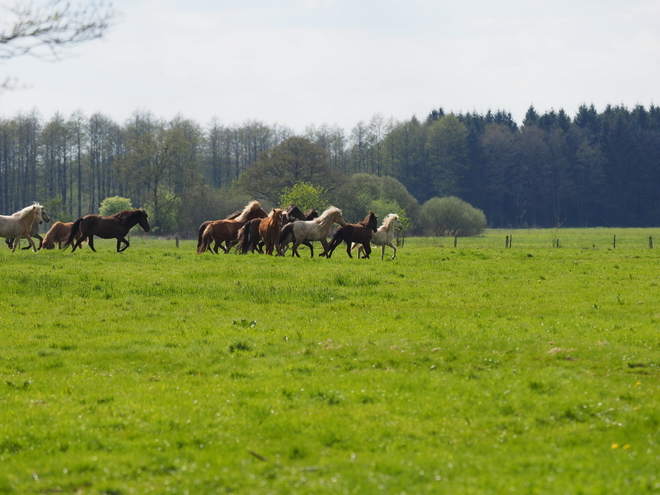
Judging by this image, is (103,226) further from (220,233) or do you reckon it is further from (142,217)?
(220,233)

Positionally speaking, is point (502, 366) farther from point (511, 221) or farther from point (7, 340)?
point (511, 221)

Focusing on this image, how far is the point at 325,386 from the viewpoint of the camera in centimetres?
1083

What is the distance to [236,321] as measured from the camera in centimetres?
1673

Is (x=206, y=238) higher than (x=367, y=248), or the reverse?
(x=206, y=238)

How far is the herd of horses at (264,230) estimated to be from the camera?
100ft

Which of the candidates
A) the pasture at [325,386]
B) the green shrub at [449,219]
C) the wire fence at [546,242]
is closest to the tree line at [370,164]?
the green shrub at [449,219]

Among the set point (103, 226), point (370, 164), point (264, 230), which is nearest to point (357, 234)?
point (264, 230)

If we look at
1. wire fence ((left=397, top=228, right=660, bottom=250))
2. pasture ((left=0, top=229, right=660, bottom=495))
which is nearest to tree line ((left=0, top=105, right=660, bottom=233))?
wire fence ((left=397, top=228, right=660, bottom=250))

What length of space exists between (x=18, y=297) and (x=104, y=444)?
12.7 metres

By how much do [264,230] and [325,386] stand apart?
70.4 feet

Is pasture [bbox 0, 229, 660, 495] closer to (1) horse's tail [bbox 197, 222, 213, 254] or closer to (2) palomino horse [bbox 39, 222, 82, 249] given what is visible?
(1) horse's tail [bbox 197, 222, 213, 254]

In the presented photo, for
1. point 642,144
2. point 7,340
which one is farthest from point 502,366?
point 642,144

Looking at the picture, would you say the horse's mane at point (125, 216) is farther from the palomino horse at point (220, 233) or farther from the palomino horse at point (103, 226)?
the palomino horse at point (220, 233)

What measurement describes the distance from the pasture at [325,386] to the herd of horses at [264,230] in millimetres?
8629
